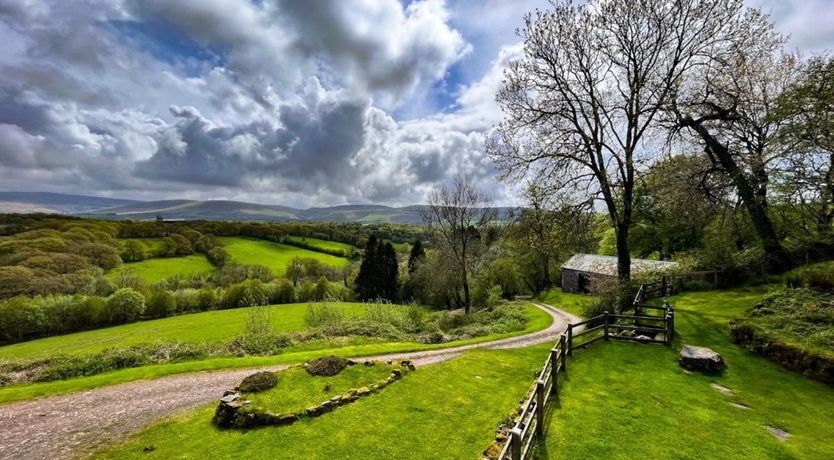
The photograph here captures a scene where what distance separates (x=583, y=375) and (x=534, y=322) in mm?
19583

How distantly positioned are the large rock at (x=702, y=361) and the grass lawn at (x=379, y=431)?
551cm

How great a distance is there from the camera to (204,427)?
10664mm

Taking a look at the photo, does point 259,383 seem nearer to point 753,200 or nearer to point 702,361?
point 702,361

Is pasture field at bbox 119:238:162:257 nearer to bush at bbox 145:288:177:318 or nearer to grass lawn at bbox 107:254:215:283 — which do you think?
grass lawn at bbox 107:254:215:283

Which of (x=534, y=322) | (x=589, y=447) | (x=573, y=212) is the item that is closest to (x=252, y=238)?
(x=534, y=322)

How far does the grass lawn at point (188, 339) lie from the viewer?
631 inches

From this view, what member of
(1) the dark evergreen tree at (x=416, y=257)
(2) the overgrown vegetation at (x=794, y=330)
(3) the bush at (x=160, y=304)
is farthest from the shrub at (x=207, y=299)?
(2) the overgrown vegetation at (x=794, y=330)

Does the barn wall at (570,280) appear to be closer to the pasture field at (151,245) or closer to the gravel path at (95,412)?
the gravel path at (95,412)

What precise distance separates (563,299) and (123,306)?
65.5 meters

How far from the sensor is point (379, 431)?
963 cm

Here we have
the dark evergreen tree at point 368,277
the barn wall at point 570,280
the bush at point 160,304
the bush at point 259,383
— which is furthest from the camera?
the dark evergreen tree at point 368,277

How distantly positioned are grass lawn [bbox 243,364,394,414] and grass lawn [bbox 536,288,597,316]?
102 ft

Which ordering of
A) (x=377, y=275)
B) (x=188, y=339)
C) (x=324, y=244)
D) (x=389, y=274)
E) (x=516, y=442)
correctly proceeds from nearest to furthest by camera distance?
(x=516, y=442) → (x=188, y=339) → (x=377, y=275) → (x=389, y=274) → (x=324, y=244)

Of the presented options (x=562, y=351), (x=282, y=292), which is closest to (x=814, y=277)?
(x=562, y=351)
